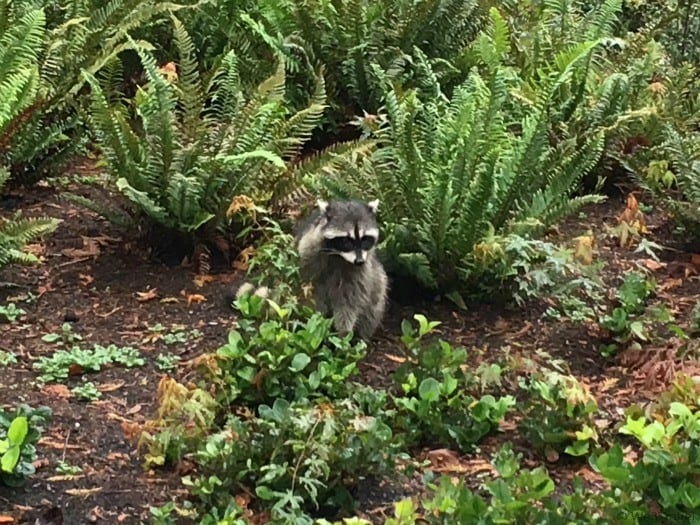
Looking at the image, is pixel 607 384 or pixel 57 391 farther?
pixel 607 384

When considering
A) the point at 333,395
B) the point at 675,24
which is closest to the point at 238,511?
the point at 333,395

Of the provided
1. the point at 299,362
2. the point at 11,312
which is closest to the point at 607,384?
the point at 299,362

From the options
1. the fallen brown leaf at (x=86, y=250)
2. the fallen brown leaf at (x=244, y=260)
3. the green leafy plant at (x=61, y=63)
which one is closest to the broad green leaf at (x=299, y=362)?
the fallen brown leaf at (x=244, y=260)

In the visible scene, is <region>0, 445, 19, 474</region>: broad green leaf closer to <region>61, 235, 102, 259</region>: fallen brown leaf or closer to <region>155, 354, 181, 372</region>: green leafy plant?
<region>155, 354, 181, 372</region>: green leafy plant

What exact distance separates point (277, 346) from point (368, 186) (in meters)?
1.93

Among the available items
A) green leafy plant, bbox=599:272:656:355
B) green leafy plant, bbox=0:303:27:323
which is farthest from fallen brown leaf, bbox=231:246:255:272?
green leafy plant, bbox=599:272:656:355

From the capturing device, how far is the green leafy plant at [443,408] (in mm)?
4820

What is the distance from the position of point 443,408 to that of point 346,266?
4.19ft

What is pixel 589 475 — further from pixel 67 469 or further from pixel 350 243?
pixel 67 469

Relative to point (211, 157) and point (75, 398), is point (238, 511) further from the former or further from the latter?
point (211, 157)

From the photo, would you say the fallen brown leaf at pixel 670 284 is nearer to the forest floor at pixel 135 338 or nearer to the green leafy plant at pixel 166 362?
the forest floor at pixel 135 338

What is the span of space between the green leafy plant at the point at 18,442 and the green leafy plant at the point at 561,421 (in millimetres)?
2118

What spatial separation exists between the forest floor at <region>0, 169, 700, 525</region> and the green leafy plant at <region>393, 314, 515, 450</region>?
4.3 inches

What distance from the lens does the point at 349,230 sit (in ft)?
18.7
